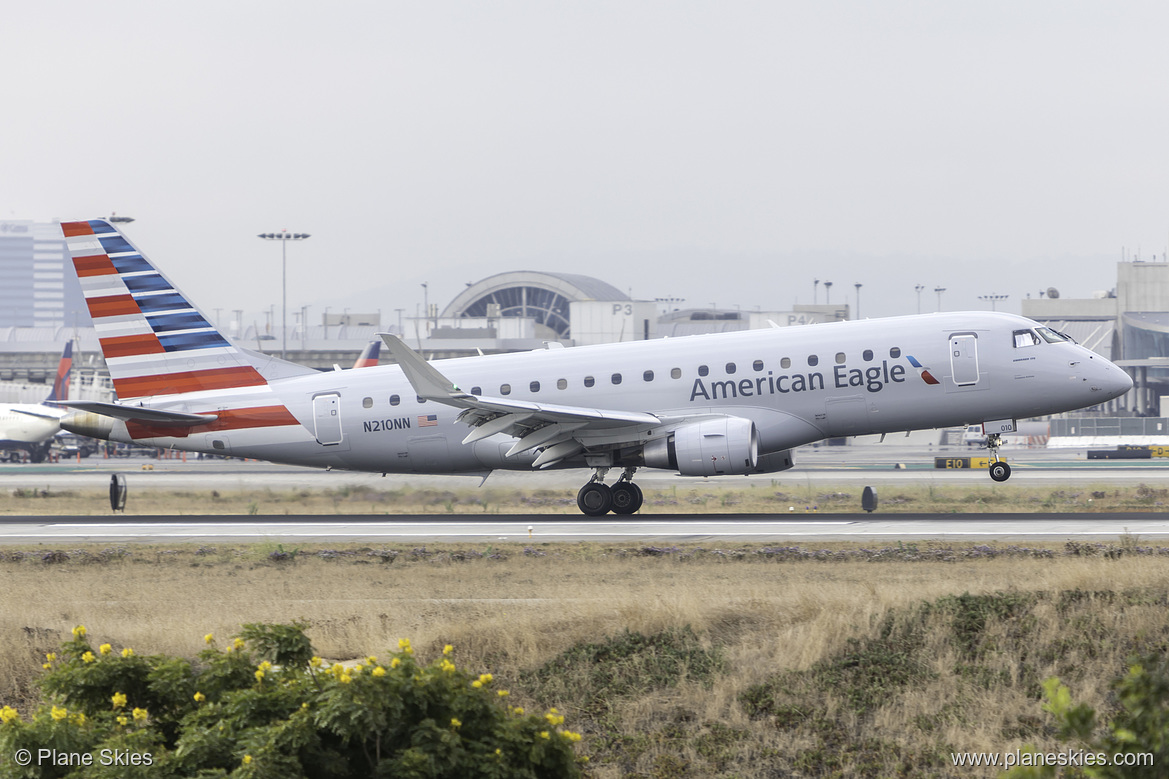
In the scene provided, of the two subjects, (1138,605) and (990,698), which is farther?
(1138,605)

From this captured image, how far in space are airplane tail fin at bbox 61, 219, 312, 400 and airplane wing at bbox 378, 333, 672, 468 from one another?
21.6 feet

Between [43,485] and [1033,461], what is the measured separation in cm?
5025

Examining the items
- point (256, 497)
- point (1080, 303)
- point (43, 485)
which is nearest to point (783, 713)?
point (256, 497)

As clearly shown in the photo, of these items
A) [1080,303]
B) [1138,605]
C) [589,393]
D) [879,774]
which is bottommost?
[879,774]

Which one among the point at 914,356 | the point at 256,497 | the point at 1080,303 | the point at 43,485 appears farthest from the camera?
the point at 1080,303

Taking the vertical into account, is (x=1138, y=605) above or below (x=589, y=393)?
below

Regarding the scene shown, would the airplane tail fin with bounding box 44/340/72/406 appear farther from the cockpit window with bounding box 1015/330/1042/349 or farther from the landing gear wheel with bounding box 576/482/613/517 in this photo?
the cockpit window with bounding box 1015/330/1042/349

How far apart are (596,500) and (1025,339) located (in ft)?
36.7

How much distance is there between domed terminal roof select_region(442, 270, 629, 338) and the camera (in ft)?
465

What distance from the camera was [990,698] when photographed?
1262cm

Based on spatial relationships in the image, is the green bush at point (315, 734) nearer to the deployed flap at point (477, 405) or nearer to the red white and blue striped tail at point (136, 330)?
the deployed flap at point (477, 405)

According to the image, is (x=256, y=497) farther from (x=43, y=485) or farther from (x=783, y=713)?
(x=783, y=713)

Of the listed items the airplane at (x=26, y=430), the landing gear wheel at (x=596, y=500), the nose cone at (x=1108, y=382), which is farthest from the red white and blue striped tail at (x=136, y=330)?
the airplane at (x=26, y=430)

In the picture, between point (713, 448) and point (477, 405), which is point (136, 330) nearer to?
point (477, 405)
